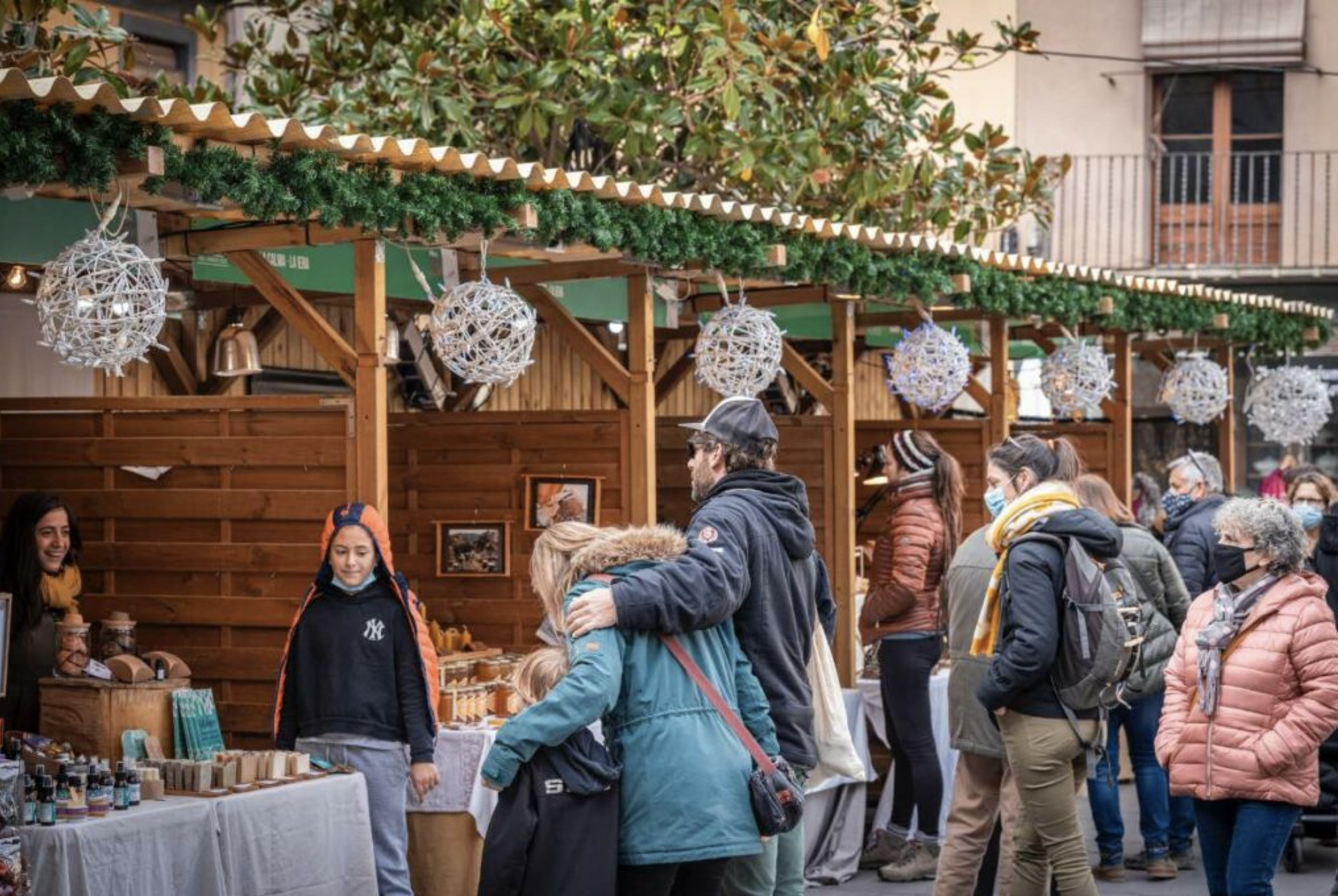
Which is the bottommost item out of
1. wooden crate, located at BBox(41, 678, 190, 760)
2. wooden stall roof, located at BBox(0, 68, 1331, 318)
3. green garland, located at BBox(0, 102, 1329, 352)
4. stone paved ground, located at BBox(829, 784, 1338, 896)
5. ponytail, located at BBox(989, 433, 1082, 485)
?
stone paved ground, located at BBox(829, 784, 1338, 896)

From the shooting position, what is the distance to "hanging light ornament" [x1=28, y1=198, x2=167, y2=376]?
5.98m

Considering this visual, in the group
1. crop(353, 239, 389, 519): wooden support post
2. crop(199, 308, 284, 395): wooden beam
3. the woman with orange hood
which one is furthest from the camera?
crop(199, 308, 284, 395): wooden beam

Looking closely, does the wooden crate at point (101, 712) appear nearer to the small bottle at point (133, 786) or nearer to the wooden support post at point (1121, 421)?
the small bottle at point (133, 786)

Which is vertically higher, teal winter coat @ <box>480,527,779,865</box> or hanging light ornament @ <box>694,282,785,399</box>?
hanging light ornament @ <box>694,282,785,399</box>

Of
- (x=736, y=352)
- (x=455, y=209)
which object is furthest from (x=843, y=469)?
(x=455, y=209)

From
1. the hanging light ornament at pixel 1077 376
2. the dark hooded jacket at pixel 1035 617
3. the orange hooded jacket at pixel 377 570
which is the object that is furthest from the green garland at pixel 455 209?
the dark hooded jacket at pixel 1035 617

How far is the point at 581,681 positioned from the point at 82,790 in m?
2.09

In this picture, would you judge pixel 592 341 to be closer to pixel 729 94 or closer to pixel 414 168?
pixel 414 168

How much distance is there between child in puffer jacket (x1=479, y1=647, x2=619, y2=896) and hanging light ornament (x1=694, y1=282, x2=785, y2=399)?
3860mm

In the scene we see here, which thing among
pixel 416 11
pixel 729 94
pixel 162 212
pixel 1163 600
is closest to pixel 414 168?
pixel 162 212

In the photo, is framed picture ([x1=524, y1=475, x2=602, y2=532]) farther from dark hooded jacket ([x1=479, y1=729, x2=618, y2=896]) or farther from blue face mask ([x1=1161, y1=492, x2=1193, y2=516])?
dark hooded jacket ([x1=479, y1=729, x2=618, y2=896])

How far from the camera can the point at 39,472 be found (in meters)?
8.21

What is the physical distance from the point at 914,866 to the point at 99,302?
15.6 ft

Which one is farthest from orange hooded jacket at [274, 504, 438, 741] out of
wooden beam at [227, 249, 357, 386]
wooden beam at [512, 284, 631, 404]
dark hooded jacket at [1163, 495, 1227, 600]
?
dark hooded jacket at [1163, 495, 1227, 600]
